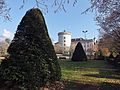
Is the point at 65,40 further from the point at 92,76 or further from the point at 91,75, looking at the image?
the point at 92,76

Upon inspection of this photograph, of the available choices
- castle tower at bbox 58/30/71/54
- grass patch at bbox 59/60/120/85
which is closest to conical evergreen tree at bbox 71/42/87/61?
grass patch at bbox 59/60/120/85

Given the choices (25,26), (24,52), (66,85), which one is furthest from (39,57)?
(66,85)

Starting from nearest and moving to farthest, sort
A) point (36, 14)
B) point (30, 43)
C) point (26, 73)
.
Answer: point (26, 73) < point (30, 43) < point (36, 14)

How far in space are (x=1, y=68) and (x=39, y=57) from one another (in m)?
1.41

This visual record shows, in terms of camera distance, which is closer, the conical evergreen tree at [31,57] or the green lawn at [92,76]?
the conical evergreen tree at [31,57]

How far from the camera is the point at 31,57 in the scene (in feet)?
35.1

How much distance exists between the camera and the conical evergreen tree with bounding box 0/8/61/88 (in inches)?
407

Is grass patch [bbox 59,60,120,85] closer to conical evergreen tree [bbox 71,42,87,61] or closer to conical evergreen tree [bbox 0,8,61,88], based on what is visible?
conical evergreen tree [bbox 0,8,61,88]

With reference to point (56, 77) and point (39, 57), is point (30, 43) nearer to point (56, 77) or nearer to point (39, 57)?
point (39, 57)

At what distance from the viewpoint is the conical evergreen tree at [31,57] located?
1033cm

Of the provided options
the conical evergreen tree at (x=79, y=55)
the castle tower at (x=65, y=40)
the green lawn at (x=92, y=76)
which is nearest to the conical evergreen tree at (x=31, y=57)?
the green lawn at (x=92, y=76)

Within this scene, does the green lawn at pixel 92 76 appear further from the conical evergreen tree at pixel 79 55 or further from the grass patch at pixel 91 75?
the conical evergreen tree at pixel 79 55

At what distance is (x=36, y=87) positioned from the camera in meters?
10.4

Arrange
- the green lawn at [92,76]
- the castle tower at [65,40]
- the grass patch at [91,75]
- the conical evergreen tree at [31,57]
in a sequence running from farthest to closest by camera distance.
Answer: the castle tower at [65,40] < the grass patch at [91,75] < the green lawn at [92,76] < the conical evergreen tree at [31,57]
